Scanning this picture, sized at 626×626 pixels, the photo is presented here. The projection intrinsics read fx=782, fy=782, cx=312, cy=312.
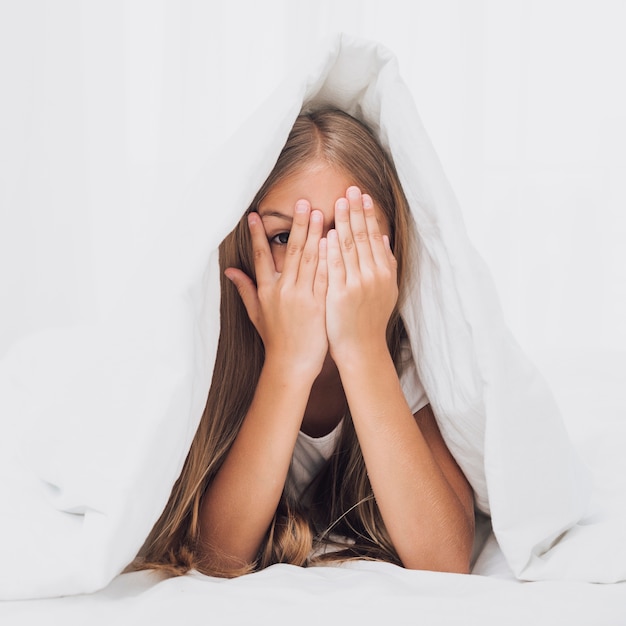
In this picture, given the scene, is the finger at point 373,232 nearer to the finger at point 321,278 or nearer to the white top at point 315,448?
the finger at point 321,278

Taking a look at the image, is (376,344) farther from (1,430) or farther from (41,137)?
(41,137)

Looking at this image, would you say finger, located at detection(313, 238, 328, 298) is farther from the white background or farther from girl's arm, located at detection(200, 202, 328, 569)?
the white background

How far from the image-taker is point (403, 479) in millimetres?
973

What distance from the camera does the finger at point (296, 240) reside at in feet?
3.42

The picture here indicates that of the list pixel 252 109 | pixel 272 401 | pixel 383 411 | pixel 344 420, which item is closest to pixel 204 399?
pixel 272 401

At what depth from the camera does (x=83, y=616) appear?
74cm

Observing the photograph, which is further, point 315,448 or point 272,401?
point 315,448

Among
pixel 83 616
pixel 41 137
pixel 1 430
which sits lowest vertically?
pixel 83 616

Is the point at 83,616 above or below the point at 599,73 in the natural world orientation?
below

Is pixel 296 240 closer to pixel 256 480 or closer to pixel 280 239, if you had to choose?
pixel 280 239

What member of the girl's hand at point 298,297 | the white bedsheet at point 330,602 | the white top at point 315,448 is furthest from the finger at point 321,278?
the white bedsheet at point 330,602

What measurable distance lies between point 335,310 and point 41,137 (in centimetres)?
143

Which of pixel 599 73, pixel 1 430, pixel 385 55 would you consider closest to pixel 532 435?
pixel 385 55

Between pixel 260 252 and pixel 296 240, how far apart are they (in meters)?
0.06
